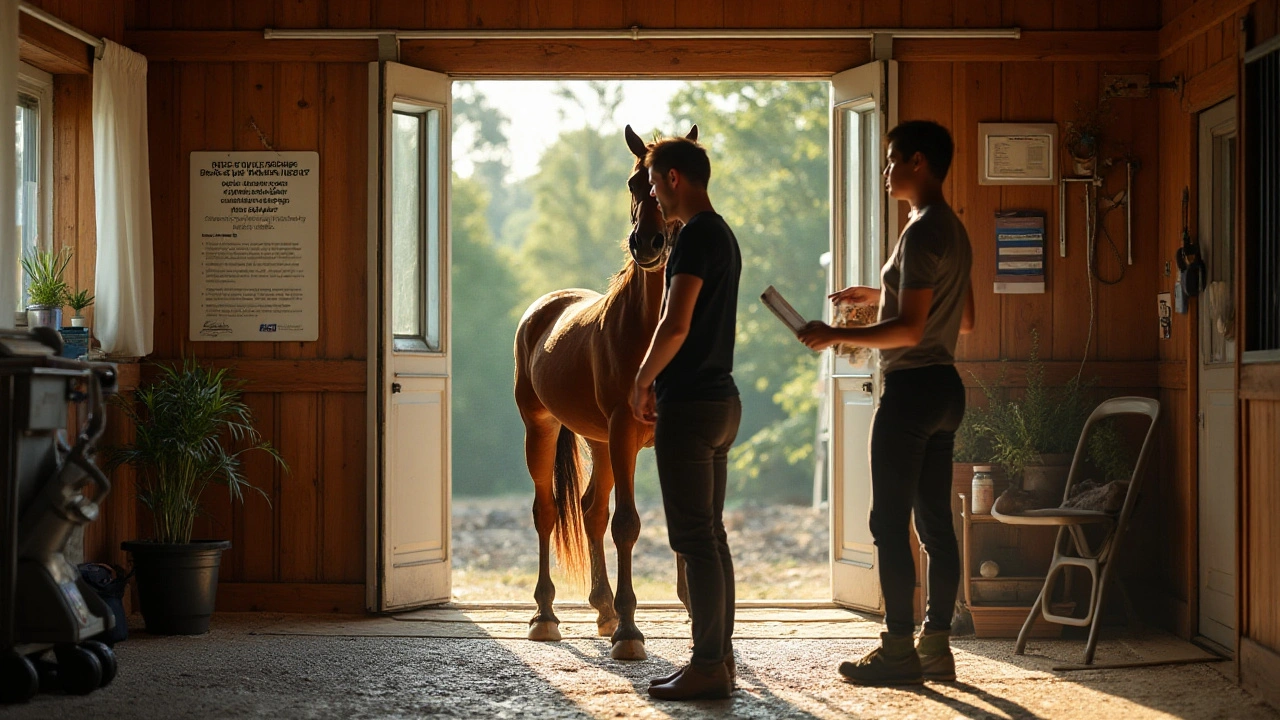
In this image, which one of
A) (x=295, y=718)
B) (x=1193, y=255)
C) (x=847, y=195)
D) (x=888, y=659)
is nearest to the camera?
(x=295, y=718)

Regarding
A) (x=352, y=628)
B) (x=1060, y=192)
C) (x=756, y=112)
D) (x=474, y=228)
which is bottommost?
(x=352, y=628)

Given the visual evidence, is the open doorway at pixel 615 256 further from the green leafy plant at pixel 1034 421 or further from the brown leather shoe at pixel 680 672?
the brown leather shoe at pixel 680 672

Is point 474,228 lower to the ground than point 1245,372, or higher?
higher

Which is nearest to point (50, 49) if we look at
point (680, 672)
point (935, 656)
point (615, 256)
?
point (680, 672)

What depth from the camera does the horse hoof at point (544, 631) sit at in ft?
15.4

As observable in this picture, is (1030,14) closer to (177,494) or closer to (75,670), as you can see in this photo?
(177,494)

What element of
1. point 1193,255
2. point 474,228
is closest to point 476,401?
point 474,228

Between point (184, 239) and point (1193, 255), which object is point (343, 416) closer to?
point (184, 239)

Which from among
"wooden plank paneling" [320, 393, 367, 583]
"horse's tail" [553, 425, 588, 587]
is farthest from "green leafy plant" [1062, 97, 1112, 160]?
"wooden plank paneling" [320, 393, 367, 583]

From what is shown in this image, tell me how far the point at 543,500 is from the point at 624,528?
0.88 m

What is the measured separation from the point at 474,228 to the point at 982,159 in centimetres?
1930

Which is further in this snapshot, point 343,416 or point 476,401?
point 476,401

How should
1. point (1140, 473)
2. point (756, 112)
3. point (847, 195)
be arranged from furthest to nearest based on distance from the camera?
point (756, 112), point (847, 195), point (1140, 473)

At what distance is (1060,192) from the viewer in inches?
205
